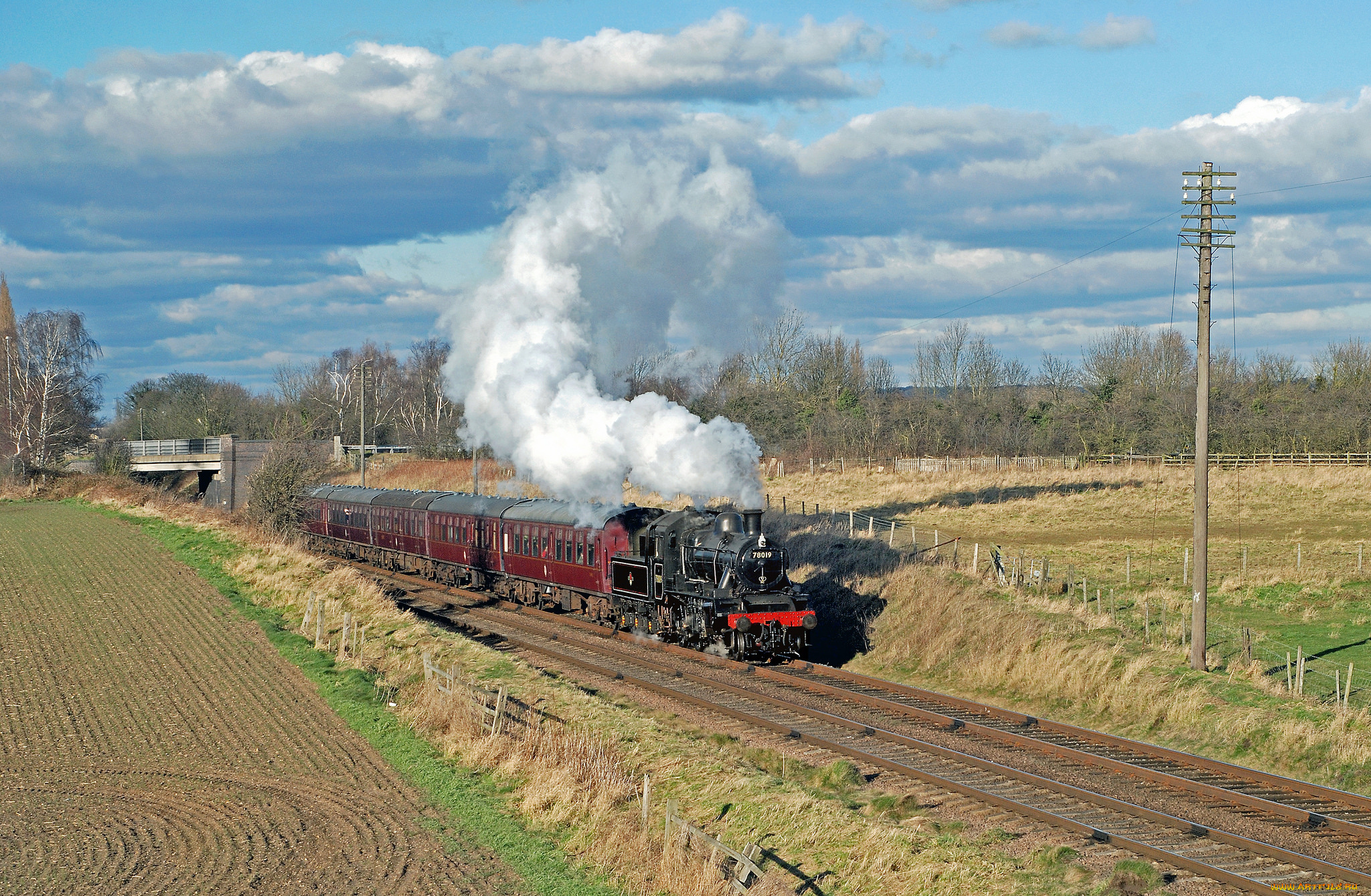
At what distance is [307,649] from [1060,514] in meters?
36.1

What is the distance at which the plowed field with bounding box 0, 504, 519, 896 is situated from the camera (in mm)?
12508

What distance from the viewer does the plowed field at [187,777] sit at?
41.0 ft

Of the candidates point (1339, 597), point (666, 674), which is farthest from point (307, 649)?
point (1339, 597)

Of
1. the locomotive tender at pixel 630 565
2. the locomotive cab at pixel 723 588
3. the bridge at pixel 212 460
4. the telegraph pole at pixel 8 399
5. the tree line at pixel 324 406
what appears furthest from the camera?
the tree line at pixel 324 406

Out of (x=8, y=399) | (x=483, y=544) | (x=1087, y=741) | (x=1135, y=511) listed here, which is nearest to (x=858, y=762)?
(x=1087, y=741)

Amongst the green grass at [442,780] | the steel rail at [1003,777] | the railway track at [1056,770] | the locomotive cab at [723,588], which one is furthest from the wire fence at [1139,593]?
the green grass at [442,780]

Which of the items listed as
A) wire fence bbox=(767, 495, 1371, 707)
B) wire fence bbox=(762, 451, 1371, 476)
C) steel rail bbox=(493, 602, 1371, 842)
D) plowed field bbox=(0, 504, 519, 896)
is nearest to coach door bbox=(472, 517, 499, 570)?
plowed field bbox=(0, 504, 519, 896)

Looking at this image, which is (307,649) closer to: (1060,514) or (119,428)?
(1060,514)

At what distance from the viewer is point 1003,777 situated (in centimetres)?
1563

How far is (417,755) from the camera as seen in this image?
17234 millimetres

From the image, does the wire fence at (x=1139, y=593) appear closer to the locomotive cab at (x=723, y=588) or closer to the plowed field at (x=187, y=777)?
the locomotive cab at (x=723, y=588)

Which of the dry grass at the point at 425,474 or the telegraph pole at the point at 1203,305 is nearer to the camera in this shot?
the telegraph pole at the point at 1203,305

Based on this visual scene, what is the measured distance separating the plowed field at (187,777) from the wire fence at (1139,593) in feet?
51.4

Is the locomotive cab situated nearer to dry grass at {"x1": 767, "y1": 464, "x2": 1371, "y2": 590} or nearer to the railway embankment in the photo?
the railway embankment
